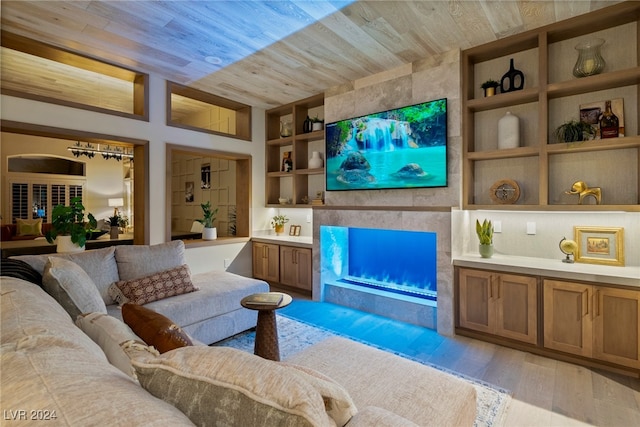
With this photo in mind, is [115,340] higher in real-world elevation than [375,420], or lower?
higher

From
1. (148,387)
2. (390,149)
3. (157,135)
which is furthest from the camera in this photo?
(157,135)

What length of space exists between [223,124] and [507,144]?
4.71 meters

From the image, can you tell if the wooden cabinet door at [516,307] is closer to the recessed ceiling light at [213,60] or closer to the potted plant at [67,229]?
the recessed ceiling light at [213,60]

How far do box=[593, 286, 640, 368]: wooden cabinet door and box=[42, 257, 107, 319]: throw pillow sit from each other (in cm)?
362

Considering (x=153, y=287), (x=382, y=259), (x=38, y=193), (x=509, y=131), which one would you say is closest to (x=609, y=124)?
(x=509, y=131)

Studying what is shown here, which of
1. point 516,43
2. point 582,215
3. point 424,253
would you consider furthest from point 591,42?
point 424,253

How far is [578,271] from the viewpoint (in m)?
2.60

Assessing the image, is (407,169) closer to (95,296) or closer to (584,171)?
(584,171)

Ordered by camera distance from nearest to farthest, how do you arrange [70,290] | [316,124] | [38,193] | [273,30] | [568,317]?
[70,290] < [568,317] < [273,30] < [316,124] < [38,193]

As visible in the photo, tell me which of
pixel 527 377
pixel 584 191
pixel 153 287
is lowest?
pixel 527 377

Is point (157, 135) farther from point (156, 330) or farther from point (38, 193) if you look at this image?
point (38, 193)

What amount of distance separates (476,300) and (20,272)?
368 cm

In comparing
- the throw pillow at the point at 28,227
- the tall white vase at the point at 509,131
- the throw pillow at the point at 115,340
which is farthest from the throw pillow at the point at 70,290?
the throw pillow at the point at 28,227

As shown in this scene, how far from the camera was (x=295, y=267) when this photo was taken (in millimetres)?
4762
